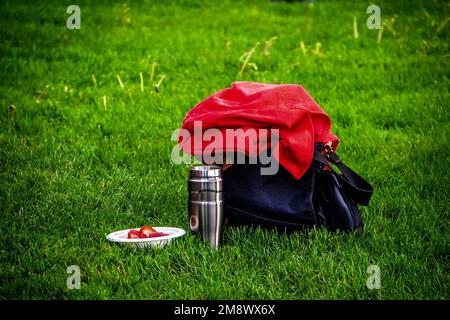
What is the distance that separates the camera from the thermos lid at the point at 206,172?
3475 millimetres

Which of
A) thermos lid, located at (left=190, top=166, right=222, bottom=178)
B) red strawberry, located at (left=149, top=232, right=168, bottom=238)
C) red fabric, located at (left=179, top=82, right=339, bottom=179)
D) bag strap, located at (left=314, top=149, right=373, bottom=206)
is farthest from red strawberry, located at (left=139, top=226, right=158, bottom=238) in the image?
bag strap, located at (left=314, top=149, right=373, bottom=206)

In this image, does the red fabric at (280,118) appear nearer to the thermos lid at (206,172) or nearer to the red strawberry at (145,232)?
the thermos lid at (206,172)

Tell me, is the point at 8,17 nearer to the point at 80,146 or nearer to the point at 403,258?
the point at 80,146

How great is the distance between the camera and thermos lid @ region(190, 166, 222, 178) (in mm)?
3475

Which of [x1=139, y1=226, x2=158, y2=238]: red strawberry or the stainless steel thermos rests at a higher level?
the stainless steel thermos

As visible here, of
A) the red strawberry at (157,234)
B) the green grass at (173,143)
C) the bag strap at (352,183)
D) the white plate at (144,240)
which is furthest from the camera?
the bag strap at (352,183)

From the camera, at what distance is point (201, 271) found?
3295mm

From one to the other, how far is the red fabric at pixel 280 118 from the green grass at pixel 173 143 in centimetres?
48

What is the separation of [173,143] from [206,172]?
1.98m

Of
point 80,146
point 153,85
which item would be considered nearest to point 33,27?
point 153,85

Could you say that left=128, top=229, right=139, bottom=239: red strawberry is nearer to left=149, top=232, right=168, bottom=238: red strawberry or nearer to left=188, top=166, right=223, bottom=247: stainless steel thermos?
left=149, top=232, right=168, bottom=238: red strawberry

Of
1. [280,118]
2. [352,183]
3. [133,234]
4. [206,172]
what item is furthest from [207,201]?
[352,183]

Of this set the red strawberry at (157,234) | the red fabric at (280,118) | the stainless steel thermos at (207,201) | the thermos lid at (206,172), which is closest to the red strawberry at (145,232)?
the red strawberry at (157,234)

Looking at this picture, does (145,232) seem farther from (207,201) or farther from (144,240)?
(207,201)
